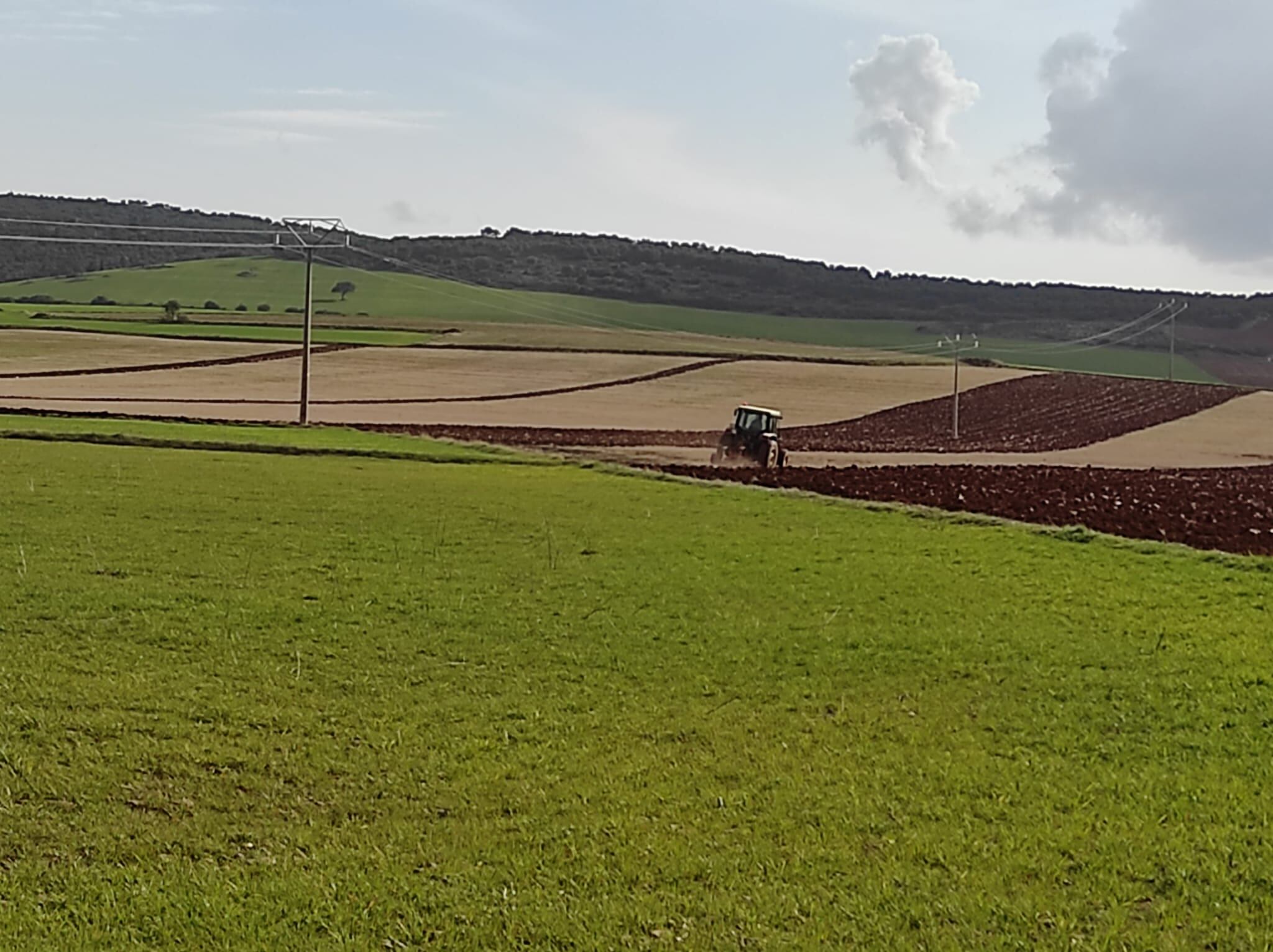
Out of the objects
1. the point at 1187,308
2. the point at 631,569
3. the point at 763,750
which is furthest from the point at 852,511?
the point at 1187,308

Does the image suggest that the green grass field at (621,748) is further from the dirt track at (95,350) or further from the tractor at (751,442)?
the dirt track at (95,350)

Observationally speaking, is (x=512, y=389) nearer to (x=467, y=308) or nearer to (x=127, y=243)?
(x=467, y=308)

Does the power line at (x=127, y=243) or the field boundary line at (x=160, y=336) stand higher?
the power line at (x=127, y=243)

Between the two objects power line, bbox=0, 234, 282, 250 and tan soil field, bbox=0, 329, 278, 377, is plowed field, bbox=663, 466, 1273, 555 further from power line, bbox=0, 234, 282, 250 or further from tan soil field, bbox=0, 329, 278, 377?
tan soil field, bbox=0, 329, 278, 377

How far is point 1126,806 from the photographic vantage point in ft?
30.4

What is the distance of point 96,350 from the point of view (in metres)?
84.1

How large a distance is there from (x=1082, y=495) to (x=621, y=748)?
873 inches

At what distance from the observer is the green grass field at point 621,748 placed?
754 centimetres

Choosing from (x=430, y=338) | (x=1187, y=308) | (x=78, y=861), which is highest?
(x=1187, y=308)

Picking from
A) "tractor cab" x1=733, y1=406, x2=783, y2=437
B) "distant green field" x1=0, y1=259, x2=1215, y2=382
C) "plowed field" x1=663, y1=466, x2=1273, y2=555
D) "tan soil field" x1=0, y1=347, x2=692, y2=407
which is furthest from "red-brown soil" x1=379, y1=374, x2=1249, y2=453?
"distant green field" x1=0, y1=259, x2=1215, y2=382

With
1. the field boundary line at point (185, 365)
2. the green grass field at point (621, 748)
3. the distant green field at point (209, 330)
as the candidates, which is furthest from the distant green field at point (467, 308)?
the green grass field at point (621, 748)

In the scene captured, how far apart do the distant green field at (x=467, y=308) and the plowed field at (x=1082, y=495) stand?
244 feet

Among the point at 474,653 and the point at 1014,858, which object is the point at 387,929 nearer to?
the point at 1014,858

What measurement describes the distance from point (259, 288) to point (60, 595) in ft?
399
